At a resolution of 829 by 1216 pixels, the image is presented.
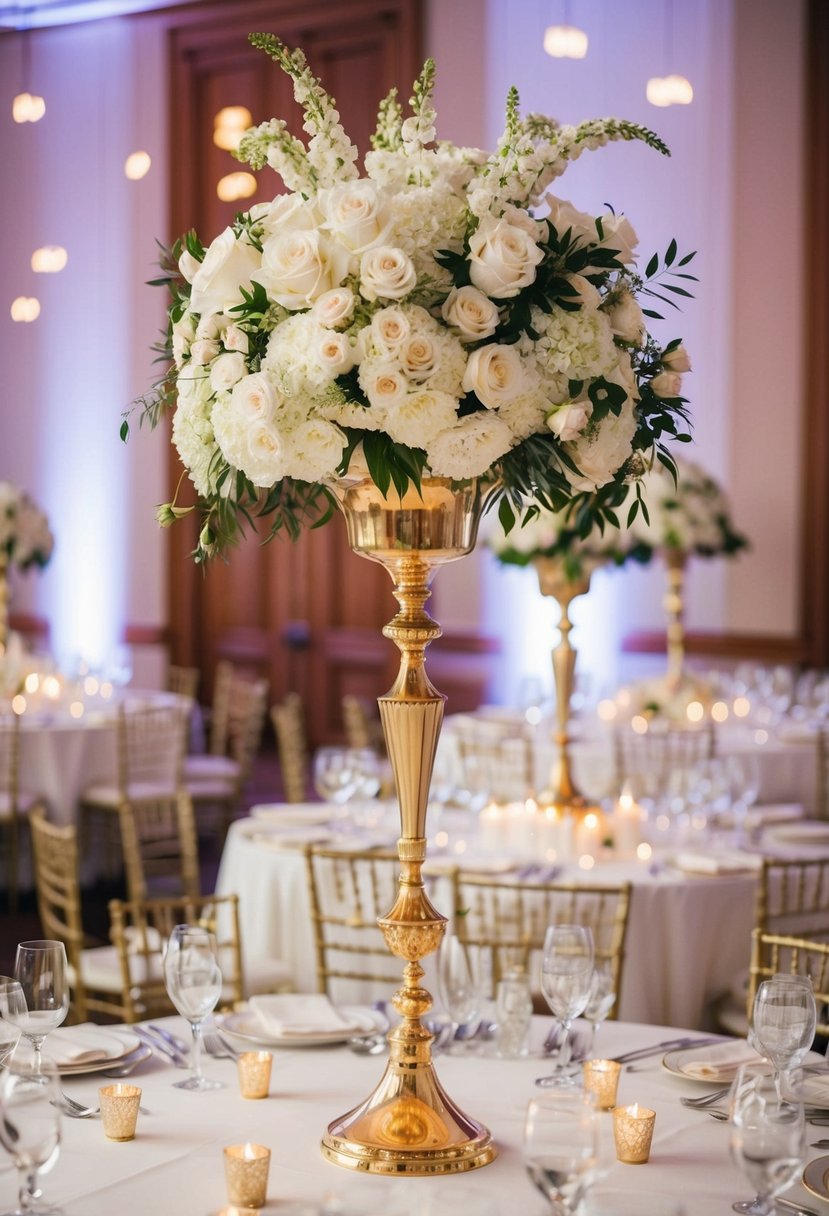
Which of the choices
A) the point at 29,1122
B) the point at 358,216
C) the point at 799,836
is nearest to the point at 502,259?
the point at 358,216

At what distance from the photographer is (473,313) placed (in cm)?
188

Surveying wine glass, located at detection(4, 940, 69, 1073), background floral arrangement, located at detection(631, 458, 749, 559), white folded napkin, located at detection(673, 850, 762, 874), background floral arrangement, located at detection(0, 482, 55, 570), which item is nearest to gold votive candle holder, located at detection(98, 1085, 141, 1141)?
wine glass, located at detection(4, 940, 69, 1073)

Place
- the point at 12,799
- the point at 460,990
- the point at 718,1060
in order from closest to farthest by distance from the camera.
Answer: the point at 718,1060
the point at 460,990
the point at 12,799

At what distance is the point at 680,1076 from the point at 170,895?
507cm

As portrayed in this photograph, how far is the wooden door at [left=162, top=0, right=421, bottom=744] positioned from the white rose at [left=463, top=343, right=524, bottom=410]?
8.54 m

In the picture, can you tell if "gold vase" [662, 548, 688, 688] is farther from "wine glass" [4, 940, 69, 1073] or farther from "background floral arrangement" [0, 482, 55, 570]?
"wine glass" [4, 940, 69, 1073]

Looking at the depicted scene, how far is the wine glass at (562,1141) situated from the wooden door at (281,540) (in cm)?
887

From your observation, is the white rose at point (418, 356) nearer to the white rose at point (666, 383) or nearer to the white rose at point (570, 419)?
the white rose at point (570, 419)

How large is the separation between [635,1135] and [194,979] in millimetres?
686

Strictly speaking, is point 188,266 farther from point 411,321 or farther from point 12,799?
point 12,799

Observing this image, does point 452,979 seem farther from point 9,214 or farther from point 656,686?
point 9,214

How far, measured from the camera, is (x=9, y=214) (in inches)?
473

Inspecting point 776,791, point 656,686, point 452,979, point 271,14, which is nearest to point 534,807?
point 452,979

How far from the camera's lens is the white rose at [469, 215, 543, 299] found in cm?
186
